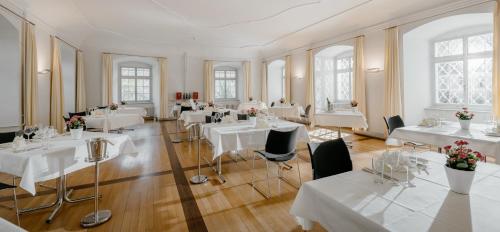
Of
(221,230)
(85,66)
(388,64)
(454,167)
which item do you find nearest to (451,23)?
(388,64)

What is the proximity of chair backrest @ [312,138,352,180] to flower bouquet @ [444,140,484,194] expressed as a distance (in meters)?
0.84

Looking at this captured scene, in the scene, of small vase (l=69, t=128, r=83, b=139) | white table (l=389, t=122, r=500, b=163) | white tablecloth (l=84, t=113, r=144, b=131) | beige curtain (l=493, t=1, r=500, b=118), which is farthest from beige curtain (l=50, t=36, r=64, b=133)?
beige curtain (l=493, t=1, r=500, b=118)

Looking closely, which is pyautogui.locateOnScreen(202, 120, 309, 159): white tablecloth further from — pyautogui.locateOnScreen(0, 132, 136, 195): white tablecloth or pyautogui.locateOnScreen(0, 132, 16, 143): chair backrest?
pyautogui.locateOnScreen(0, 132, 16, 143): chair backrest

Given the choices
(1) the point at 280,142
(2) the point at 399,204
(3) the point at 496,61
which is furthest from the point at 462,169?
(3) the point at 496,61

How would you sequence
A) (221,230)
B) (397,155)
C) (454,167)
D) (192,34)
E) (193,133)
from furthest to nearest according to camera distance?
(192,34) < (193,133) < (221,230) < (397,155) < (454,167)

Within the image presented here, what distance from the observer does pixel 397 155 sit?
167cm

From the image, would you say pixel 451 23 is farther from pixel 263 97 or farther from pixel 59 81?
pixel 59 81

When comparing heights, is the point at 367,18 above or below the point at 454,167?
above

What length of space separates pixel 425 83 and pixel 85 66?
→ 41.5ft

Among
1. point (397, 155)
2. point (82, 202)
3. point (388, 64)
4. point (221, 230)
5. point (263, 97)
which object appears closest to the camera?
point (397, 155)

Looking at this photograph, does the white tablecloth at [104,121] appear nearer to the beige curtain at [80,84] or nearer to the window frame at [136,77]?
the beige curtain at [80,84]

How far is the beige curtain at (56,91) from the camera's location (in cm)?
666

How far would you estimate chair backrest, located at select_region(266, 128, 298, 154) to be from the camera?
3.12 meters

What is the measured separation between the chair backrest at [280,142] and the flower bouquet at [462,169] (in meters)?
1.85
